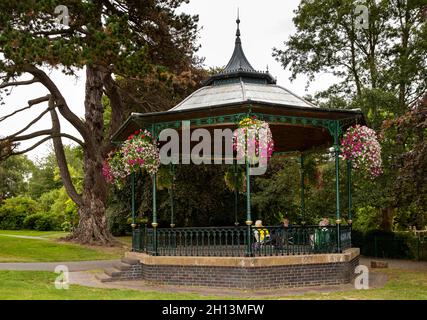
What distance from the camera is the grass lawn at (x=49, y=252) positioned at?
73.1 ft

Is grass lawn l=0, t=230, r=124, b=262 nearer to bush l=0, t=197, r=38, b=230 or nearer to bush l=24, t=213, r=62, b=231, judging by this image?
bush l=24, t=213, r=62, b=231

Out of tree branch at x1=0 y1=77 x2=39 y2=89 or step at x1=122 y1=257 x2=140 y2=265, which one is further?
tree branch at x1=0 y1=77 x2=39 y2=89

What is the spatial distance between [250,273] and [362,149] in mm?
4582

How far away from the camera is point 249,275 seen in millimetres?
12367

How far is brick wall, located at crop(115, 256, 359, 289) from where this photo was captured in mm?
12430

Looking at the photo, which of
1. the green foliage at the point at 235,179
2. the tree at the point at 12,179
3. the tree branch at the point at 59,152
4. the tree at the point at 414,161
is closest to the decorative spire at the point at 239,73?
the tree at the point at 414,161

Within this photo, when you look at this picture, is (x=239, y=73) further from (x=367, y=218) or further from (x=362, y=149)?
(x=367, y=218)

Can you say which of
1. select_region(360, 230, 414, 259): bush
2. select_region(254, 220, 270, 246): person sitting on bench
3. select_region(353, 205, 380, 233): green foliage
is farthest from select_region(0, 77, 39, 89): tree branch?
select_region(353, 205, 380, 233): green foliage

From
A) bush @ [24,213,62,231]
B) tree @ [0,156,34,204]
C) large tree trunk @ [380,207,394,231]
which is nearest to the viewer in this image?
large tree trunk @ [380,207,394,231]

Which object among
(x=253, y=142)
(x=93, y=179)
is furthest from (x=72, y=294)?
(x=93, y=179)

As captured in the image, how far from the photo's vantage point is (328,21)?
2597cm

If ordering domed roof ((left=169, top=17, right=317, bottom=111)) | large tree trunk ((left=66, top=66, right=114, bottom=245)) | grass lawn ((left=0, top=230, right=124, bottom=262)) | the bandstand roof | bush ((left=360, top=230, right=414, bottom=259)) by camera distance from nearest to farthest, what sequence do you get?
the bandstand roof < domed roof ((left=169, top=17, right=317, bottom=111)) < grass lawn ((left=0, top=230, right=124, bottom=262)) < bush ((left=360, top=230, right=414, bottom=259)) < large tree trunk ((left=66, top=66, right=114, bottom=245))
